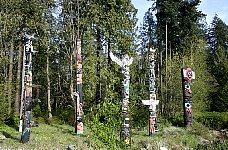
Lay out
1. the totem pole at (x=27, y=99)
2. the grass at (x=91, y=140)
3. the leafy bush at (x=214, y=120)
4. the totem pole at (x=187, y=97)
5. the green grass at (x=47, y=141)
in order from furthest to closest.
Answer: the leafy bush at (x=214, y=120) < the totem pole at (x=187, y=97) < the totem pole at (x=27, y=99) < the grass at (x=91, y=140) < the green grass at (x=47, y=141)

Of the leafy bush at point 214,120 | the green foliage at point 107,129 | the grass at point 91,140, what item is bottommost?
the grass at point 91,140

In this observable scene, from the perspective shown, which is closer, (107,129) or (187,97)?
(107,129)

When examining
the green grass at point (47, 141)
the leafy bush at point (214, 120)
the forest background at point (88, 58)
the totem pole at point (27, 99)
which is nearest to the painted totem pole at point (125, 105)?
the green grass at point (47, 141)

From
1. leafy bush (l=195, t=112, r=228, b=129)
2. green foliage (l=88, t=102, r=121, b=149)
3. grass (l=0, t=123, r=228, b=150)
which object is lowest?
grass (l=0, t=123, r=228, b=150)

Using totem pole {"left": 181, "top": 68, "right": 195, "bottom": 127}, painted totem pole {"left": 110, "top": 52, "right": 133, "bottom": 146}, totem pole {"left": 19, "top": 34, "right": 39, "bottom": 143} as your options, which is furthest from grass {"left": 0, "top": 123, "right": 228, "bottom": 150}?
painted totem pole {"left": 110, "top": 52, "right": 133, "bottom": 146}

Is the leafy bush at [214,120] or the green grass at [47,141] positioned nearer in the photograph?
the green grass at [47,141]

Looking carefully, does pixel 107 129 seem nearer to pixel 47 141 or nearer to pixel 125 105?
pixel 125 105

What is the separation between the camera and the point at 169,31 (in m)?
36.8

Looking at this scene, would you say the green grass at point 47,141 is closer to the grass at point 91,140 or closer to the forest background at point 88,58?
the grass at point 91,140

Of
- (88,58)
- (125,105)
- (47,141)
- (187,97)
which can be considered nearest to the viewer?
(125,105)

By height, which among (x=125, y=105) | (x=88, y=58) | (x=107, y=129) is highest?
(x=88, y=58)

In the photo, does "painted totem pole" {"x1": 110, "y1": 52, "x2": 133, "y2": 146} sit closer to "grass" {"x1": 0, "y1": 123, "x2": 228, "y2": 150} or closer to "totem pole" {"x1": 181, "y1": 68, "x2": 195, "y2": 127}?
"grass" {"x1": 0, "y1": 123, "x2": 228, "y2": 150}

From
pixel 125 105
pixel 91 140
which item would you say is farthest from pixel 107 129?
pixel 91 140

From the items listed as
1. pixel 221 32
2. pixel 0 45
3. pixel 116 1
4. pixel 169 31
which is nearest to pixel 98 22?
pixel 116 1
